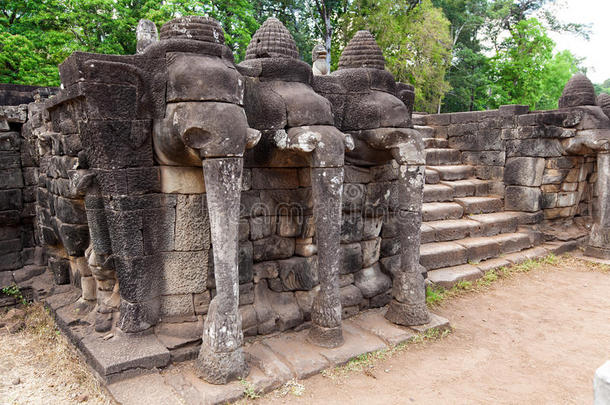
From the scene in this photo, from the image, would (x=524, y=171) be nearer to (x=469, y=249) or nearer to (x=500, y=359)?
(x=469, y=249)

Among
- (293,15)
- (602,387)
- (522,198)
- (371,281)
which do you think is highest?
(293,15)

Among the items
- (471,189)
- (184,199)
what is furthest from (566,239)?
(184,199)

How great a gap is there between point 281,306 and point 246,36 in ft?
51.8

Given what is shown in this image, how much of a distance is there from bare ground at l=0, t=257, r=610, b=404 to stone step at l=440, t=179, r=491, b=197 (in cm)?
313

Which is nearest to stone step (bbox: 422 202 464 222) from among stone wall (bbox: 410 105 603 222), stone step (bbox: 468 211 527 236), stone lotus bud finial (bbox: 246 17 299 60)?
stone step (bbox: 468 211 527 236)

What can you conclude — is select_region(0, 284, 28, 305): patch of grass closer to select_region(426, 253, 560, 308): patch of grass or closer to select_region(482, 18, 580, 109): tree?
select_region(426, 253, 560, 308): patch of grass

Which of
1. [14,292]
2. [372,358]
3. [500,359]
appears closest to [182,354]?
[372,358]

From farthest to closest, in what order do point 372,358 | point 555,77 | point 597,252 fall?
point 555,77 → point 597,252 → point 372,358

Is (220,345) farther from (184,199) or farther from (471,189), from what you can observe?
(471,189)

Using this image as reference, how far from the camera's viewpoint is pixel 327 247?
148 inches

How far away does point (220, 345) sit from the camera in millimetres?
3162

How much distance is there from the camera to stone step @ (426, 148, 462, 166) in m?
9.25

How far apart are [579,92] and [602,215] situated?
236cm

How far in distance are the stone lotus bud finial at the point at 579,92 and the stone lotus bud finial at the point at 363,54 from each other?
210 inches
